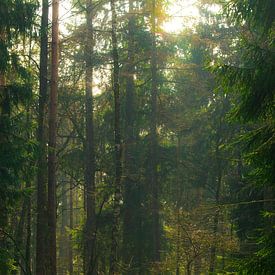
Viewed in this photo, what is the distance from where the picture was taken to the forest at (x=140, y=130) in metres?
7.42

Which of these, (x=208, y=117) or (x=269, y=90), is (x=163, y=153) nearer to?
(x=208, y=117)

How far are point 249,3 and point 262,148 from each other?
93.6 inches

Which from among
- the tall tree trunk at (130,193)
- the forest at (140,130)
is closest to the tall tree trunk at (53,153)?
the forest at (140,130)

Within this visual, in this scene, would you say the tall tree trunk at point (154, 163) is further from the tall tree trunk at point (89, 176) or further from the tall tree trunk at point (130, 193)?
the tall tree trunk at point (89, 176)

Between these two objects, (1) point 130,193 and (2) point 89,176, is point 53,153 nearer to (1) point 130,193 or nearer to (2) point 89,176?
(2) point 89,176

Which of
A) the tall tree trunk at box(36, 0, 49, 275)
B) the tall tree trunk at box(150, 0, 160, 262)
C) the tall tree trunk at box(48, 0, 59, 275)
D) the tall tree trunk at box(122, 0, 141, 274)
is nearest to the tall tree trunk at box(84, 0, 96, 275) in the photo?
the tall tree trunk at box(122, 0, 141, 274)

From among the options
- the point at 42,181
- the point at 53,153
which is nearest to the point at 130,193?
the point at 42,181

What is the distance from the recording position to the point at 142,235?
949 inches

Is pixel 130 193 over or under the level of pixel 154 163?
under

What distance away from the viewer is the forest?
24.3ft

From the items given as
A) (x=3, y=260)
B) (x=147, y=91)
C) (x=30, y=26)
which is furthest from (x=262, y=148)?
(x=147, y=91)

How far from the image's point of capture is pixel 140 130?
90.3ft

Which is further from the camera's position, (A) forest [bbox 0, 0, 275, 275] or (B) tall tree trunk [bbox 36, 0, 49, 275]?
(B) tall tree trunk [bbox 36, 0, 49, 275]

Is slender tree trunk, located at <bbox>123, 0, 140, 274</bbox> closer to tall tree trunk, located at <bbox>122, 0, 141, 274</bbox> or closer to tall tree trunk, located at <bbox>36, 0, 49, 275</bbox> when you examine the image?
tall tree trunk, located at <bbox>122, 0, 141, 274</bbox>
